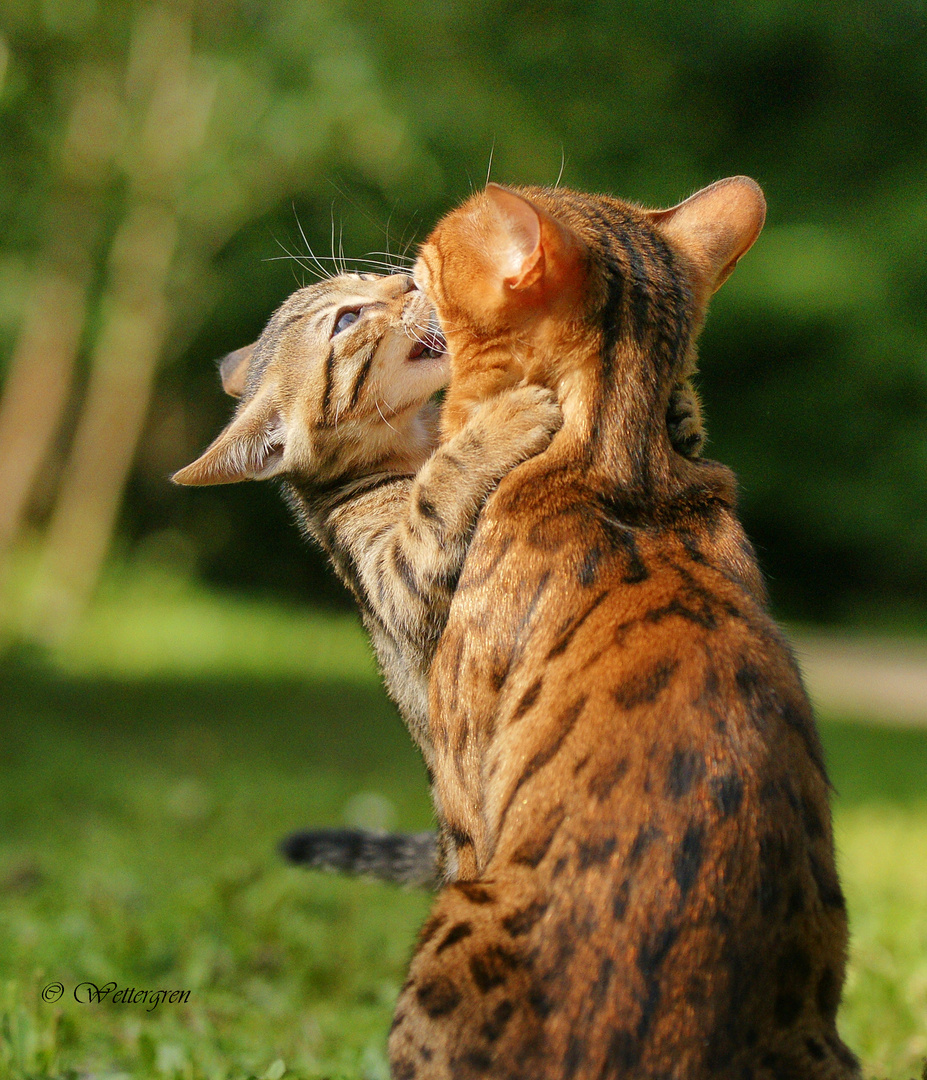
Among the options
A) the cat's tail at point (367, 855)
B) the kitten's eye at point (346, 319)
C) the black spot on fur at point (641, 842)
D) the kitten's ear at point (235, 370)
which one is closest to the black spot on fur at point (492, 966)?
the black spot on fur at point (641, 842)

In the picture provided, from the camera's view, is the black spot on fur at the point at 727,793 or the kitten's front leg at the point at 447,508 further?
the kitten's front leg at the point at 447,508

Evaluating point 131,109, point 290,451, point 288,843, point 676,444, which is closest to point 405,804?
point 288,843


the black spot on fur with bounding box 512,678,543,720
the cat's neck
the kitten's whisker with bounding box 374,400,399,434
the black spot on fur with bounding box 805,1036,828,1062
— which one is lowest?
the black spot on fur with bounding box 805,1036,828,1062

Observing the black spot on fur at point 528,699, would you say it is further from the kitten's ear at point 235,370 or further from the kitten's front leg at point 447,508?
the kitten's ear at point 235,370

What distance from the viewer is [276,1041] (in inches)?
144

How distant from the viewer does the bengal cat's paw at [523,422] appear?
2.88 metres

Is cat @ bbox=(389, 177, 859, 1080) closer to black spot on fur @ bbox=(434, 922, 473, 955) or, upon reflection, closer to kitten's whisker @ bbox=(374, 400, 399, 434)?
black spot on fur @ bbox=(434, 922, 473, 955)

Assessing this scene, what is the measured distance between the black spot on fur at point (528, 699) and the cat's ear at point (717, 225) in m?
1.23

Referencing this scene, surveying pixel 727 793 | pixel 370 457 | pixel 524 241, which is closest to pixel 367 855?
pixel 370 457

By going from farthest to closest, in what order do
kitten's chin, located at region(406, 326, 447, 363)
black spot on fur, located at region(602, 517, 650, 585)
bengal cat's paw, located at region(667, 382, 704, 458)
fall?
kitten's chin, located at region(406, 326, 447, 363), bengal cat's paw, located at region(667, 382, 704, 458), black spot on fur, located at region(602, 517, 650, 585)

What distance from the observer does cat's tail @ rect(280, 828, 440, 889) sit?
384 cm

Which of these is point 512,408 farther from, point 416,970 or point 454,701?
point 416,970

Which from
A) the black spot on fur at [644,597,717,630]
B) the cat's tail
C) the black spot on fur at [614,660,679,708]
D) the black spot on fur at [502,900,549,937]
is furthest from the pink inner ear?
the cat's tail

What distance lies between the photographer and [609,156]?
37.3ft
